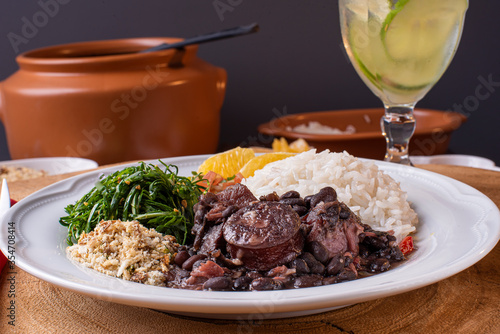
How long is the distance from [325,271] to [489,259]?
627 millimetres

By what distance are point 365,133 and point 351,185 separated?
6.15 ft

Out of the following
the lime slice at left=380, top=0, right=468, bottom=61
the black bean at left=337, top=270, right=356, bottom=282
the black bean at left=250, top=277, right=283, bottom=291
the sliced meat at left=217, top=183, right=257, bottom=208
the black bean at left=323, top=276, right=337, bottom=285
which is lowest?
the black bean at left=323, top=276, right=337, bottom=285

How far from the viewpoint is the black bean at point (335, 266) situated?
4.95 ft

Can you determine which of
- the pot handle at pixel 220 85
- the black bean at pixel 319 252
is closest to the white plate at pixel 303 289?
the black bean at pixel 319 252

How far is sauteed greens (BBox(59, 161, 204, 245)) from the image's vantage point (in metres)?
1.97

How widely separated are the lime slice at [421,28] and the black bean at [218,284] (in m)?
1.31

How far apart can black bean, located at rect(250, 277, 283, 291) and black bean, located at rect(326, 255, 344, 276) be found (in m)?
0.15

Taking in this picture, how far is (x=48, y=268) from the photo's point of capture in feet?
4.75

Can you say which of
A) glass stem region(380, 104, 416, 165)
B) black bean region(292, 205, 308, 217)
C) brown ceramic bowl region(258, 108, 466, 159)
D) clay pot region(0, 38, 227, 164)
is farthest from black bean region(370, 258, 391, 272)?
clay pot region(0, 38, 227, 164)

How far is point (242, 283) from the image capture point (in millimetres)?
1477

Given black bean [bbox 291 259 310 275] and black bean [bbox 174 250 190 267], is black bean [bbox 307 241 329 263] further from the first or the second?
black bean [bbox 174 250 190 267]

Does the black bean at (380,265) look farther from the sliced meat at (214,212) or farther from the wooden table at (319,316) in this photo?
the sliced meat at (214,212)

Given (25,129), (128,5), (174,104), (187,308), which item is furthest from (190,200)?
(128,5)

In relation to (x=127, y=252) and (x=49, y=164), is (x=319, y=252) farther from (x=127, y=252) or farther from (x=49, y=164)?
(x=49, y=164)
